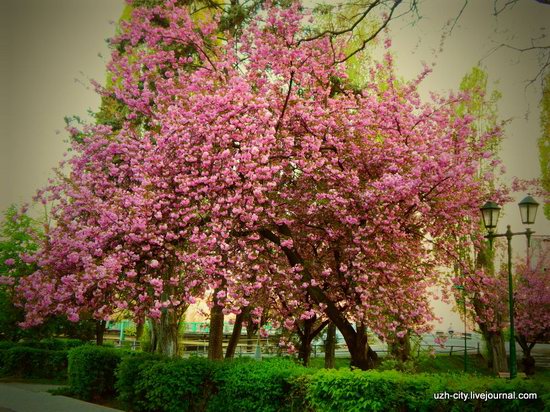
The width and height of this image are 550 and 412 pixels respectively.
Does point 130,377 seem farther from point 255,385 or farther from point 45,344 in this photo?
point 45,344

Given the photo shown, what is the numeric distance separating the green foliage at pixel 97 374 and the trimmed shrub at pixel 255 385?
479 cm

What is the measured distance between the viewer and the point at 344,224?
1247 centimetres

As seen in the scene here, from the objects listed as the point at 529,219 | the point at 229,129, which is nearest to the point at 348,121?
the point at 229,129

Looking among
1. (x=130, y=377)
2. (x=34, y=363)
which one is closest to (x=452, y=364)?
(x=34, y=363)

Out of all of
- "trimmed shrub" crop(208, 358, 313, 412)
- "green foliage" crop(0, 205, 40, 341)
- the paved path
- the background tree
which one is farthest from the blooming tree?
the background tree

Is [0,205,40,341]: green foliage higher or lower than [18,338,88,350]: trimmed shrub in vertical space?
higher

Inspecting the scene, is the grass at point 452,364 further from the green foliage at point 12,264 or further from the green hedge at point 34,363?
the green foliage at point 12,264

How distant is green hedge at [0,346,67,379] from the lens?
2145 cm

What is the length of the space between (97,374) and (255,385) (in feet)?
21.3

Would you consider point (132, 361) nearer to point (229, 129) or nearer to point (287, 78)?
point (229, 129)

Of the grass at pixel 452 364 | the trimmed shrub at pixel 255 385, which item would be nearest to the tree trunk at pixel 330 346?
the grass at pixel 452 364

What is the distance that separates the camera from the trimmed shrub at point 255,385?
945 centimetres

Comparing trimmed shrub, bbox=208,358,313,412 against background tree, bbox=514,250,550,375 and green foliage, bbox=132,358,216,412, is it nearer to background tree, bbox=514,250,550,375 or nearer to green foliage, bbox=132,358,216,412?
green foliage, bbox=132,358,216,412

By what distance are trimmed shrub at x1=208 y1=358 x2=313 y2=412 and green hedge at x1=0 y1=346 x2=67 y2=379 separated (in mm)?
13537
